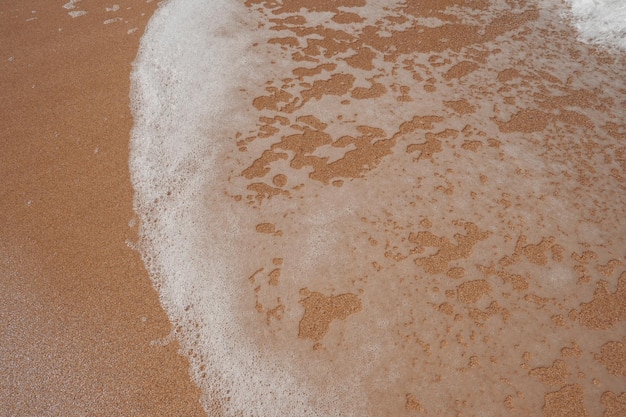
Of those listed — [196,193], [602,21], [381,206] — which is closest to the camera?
[381,206]

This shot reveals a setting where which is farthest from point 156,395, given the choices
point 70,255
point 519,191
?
point 519,191

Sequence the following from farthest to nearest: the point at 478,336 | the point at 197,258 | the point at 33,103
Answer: the point at 33,103
the point at 197,258
the point at 478,336

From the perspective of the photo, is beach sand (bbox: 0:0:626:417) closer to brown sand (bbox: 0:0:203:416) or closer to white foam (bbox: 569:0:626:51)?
brown sand (bbox: 0:0:203:416)

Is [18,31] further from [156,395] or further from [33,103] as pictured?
[156,395]

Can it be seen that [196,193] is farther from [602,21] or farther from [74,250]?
[602,21]

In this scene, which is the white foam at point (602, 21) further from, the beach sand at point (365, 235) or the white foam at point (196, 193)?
the white foam at point (196, 193)

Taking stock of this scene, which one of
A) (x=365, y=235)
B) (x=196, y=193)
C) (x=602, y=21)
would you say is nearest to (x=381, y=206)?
(x=365, y=235)
